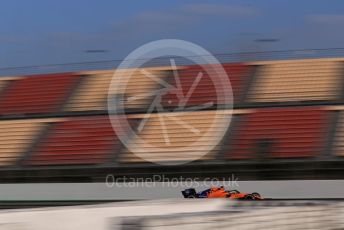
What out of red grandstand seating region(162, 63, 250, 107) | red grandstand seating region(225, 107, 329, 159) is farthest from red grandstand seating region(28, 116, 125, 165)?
red grandstand seating region(225, 107, 329, 159)

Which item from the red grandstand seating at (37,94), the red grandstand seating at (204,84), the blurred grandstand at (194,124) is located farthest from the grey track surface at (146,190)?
the red grandstand seating at (37,94)

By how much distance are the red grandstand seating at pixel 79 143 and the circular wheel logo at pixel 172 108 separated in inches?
21.3

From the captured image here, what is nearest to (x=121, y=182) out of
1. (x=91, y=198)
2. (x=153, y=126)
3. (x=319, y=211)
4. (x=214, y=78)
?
(x=91, y=198)

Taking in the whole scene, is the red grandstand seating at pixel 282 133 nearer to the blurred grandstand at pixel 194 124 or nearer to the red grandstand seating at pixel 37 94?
the blurred grandstand at pixel 194 124

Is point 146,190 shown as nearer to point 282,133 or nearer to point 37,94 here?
point 282,133

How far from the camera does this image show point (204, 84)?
27.3 meters

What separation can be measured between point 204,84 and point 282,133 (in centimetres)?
608

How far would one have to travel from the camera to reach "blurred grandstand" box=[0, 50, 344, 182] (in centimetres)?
2058

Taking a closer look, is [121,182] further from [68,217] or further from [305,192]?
[68,217]

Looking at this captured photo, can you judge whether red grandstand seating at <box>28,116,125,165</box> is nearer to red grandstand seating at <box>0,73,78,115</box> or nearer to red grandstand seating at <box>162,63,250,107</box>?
red grandstand seating at <box>0,73,78,115</box>

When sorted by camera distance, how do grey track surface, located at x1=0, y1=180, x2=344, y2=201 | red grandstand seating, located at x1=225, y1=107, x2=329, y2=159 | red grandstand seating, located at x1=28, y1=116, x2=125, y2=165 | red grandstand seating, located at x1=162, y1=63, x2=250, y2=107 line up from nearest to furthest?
1. grey track surface, located at x1=0, y1=180, x2=344, y2=201
2. red grandstand seating, located at x1=225, y1=107, x2=329, y2=159
3. red grandstand seating, located at x1=28, y1=116, x2=125, y2=165
4. red grandstand seating, located at x1=162, y1=63, x2=250, y2=107

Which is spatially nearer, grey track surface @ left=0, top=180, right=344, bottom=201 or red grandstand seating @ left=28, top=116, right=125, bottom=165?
grey track surface @ left=0, top=180, right=344, bottom=201

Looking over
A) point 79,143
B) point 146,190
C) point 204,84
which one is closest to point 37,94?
point 79,143

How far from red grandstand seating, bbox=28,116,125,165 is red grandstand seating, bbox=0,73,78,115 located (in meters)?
2.52
